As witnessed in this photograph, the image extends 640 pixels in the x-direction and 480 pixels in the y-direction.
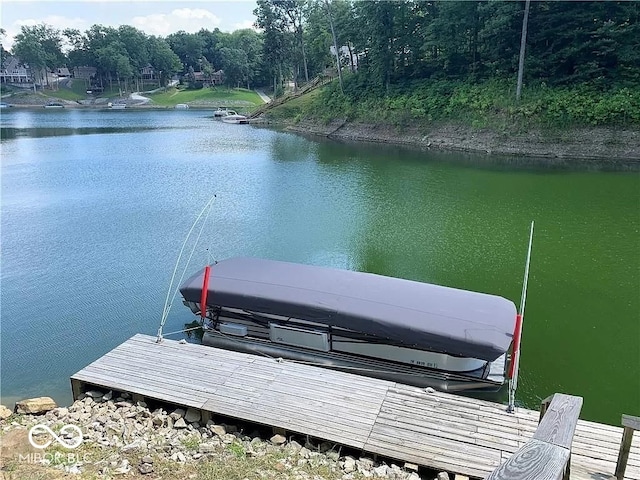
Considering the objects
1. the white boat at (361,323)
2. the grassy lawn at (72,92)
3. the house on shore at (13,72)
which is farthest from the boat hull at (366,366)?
the house on shore at (13,72)

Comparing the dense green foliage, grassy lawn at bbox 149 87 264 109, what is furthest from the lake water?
grassy lawn at bbox 149 87 264 109

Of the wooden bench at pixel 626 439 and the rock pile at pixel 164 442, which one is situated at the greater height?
the wooden bench at pixel 626 439

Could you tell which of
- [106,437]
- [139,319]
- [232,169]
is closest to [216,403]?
[106,437]

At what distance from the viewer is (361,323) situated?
30.5ft

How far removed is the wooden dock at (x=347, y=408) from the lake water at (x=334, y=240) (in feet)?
5.87

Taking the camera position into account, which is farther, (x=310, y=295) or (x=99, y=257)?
(x=99, y=257)

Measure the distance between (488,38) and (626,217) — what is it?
27.3 m

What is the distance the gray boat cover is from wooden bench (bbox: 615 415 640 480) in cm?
261

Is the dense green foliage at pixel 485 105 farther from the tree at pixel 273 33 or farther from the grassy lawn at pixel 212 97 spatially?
the grassy lawn at pixel 212 97

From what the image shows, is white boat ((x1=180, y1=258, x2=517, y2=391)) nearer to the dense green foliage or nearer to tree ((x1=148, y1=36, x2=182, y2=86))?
the dense green foliage

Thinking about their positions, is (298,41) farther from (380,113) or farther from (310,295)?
(310,295)

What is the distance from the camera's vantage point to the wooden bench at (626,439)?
16.7ft

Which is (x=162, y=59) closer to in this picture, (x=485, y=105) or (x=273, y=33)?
(x=273, y=33)

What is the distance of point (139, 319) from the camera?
494 inches
